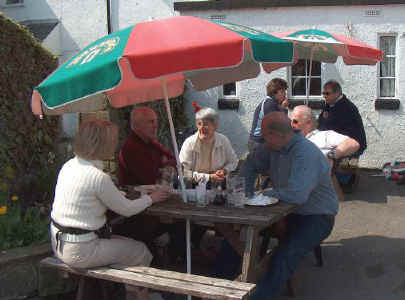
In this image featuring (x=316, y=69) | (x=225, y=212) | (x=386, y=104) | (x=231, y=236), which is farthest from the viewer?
(x=316, y=69)

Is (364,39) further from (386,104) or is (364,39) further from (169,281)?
Answer: (169,281)

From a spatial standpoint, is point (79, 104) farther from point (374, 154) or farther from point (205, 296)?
point (374, 154)

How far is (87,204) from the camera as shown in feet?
12.0

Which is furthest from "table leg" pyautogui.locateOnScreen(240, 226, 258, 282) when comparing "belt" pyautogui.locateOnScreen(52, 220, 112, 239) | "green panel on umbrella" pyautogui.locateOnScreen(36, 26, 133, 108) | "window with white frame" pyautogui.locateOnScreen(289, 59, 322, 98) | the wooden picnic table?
"window with white frame" pyautogui.locateOnScreen(289, 59, 322, 98)

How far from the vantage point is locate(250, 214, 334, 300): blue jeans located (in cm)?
403

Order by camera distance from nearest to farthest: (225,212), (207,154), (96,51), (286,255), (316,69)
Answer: (96,51) → (225,212) → (286,255) → (207,154) → (316,69)

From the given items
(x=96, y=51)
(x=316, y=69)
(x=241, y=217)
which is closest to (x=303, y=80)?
(x=316, y=69)

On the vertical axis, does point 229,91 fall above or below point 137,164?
above

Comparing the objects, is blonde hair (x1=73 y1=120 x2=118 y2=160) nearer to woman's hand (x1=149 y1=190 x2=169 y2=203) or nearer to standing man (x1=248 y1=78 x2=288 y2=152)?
woman's hand (x1=149 y1=190 x2=169 y2=203)

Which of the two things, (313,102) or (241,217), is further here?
(313,102)

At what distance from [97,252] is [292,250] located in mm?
1445

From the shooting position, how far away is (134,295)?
151 inches

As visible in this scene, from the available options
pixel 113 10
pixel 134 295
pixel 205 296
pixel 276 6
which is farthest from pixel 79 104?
pixel 113 10

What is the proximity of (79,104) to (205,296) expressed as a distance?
7.69 feet
